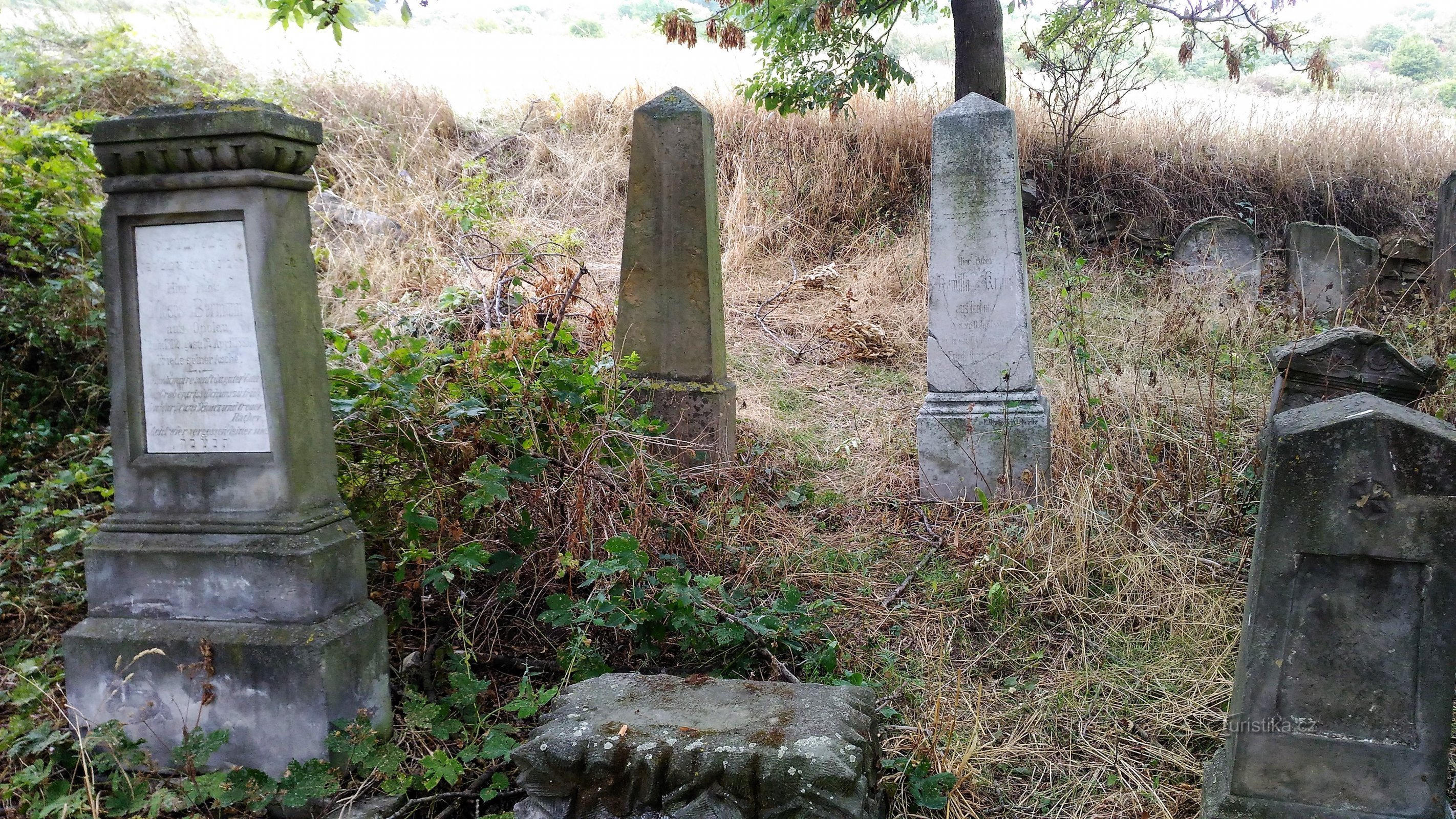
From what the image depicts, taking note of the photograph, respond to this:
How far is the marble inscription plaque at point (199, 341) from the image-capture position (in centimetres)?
250

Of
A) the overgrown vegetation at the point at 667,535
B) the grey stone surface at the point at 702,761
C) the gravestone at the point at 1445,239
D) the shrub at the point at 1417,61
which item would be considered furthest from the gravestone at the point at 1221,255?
the shrub at the point at 1417,61

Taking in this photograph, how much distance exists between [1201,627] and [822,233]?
7381mm

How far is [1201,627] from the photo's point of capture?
331 cm

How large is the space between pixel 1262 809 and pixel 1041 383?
4.14m

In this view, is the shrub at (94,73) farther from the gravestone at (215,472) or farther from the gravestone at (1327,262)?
the gravestone at (1327,262)

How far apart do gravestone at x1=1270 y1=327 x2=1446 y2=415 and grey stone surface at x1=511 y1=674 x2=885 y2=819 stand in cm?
312

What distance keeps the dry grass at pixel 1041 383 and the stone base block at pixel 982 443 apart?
15cm

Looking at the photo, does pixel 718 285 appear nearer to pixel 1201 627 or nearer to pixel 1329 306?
pixel 1201 627

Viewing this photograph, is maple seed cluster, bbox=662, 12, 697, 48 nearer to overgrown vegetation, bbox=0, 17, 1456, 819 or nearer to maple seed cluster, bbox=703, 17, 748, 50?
maple seed cluster, bbox=703, 17, 748, 50

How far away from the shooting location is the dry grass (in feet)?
9.62

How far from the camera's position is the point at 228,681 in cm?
253

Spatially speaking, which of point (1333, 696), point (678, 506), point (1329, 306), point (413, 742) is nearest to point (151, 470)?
point (413, 742)

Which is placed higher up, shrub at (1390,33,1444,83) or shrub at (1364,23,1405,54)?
shrub at (1364,23,1405,54)

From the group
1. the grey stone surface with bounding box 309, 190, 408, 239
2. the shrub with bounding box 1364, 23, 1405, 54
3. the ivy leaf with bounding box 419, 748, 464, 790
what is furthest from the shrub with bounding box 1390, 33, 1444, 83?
the ivy leaf with bounding box 419, 748, 464, 790
